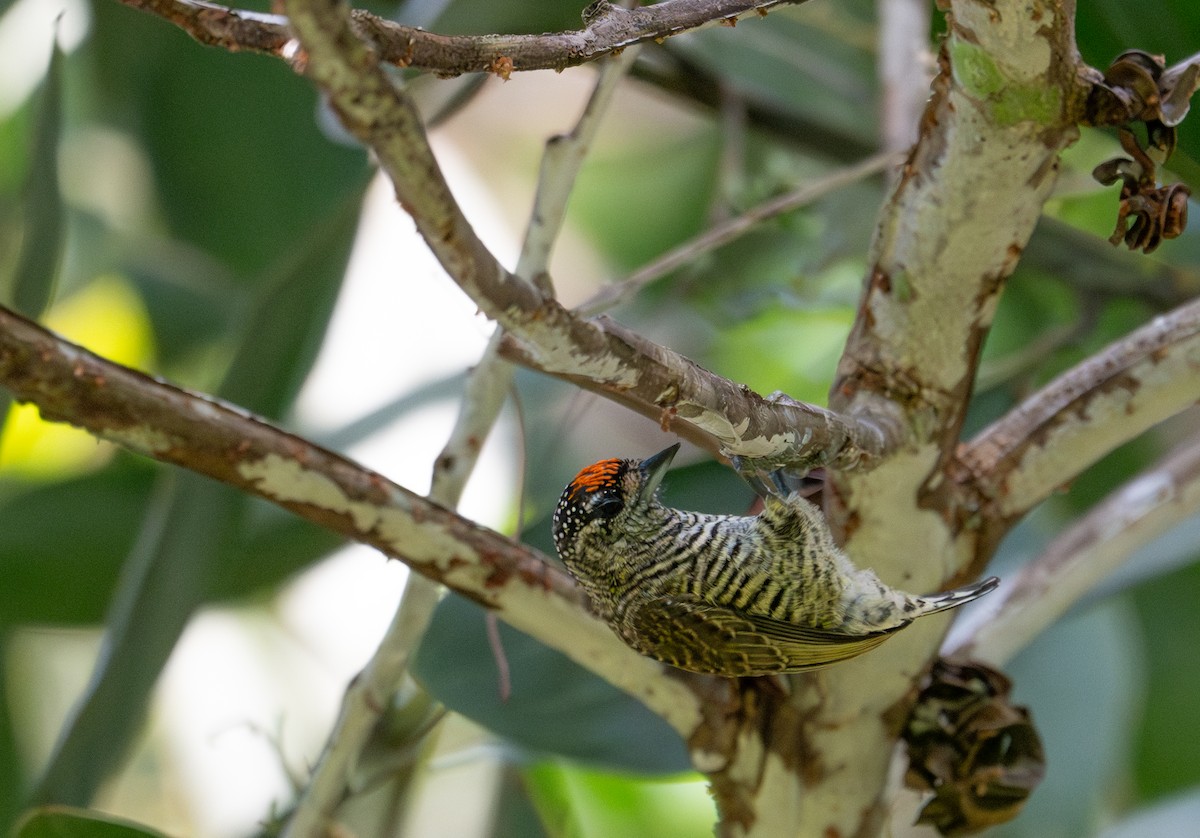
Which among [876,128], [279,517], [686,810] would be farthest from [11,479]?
[876,128]

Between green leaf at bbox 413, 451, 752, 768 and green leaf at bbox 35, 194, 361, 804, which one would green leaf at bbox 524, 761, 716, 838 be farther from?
green leaf at bbox 35, 194, 361, 804

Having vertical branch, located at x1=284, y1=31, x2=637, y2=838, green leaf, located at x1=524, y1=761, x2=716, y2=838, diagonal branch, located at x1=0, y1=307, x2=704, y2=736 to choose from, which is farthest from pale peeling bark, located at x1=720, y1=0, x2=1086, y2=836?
green leaf, located at x1=524, y1=761, x2=716, y2=838

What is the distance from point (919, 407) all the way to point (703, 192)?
146 cm

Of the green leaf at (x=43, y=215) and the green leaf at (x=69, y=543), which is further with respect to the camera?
the green leaf at (x=69, y=543)

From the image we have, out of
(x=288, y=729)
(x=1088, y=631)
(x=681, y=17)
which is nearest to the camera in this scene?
(x=681, y=17)

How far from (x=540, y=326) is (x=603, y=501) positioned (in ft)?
1.86

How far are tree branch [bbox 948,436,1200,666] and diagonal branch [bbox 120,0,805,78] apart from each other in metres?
0.79

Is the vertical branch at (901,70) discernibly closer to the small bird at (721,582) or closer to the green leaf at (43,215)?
the small bird at (721,582)

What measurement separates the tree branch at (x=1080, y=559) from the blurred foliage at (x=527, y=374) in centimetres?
18

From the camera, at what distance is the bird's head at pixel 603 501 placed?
1064mm

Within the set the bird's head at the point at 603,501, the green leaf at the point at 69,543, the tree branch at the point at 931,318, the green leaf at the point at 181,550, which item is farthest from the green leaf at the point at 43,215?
the tree branch at the point at 931,318

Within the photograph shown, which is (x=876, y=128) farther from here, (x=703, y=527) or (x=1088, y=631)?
(x=703, y=527)

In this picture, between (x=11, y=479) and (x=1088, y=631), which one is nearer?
(x=1088, y=631)

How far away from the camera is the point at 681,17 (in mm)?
568
